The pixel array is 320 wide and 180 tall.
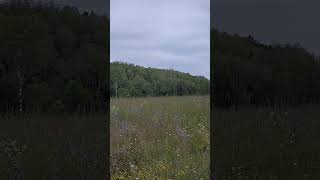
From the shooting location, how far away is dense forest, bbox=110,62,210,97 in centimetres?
566

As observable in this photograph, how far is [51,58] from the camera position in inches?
207

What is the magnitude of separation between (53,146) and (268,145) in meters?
2.11

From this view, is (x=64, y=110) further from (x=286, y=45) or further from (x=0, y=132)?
(x=286, y=45)

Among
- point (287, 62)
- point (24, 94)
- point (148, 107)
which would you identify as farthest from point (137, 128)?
point (287, 62)

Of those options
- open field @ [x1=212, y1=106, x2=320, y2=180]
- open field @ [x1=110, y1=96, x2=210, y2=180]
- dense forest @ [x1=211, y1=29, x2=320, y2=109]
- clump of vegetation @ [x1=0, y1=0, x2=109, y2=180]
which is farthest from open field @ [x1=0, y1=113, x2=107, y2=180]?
dense forest @ [x1=211, y1=29, x2=320, y2=109]

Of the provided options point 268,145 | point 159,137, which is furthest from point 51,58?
point 268,145

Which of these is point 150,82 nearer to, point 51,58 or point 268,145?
point 51,58

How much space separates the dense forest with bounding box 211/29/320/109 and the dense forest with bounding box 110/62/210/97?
0.33 m

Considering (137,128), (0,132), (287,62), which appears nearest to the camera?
(0,132)

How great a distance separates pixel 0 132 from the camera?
16.6 feet

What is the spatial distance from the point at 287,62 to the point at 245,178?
1249mm

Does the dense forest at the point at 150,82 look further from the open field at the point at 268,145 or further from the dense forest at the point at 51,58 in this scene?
the open field at the point at 268,145

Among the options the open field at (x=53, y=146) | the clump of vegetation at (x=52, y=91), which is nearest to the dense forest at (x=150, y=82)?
the clump of vegetation at (x=52, y=91)

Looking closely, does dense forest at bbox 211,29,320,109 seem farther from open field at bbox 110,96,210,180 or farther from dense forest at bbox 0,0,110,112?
dense forest at bbox 0,0,110,112
